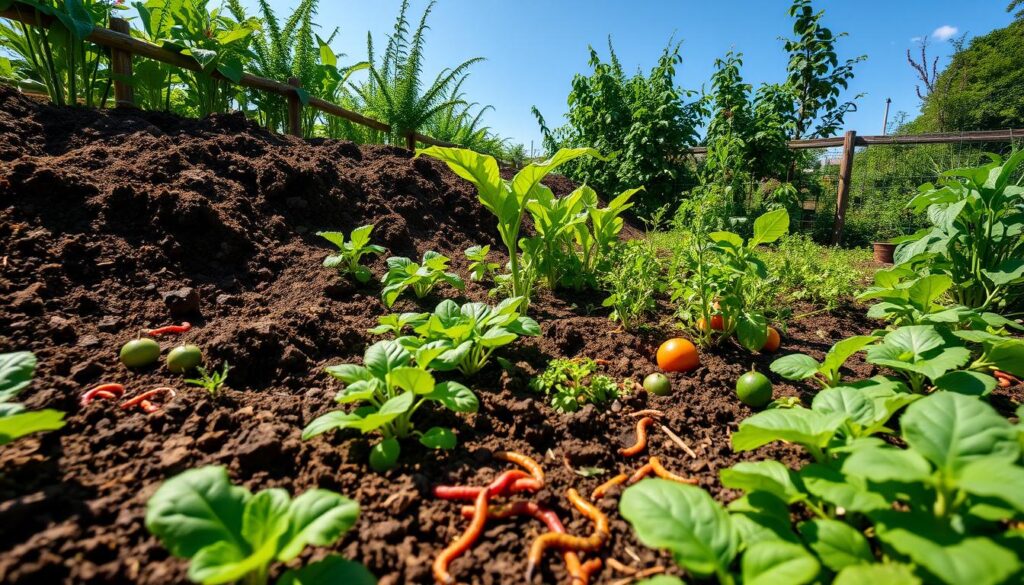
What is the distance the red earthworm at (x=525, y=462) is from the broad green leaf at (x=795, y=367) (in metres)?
1.03

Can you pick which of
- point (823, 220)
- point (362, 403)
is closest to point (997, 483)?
point (362, 403)

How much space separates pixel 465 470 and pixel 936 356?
72.6 inches

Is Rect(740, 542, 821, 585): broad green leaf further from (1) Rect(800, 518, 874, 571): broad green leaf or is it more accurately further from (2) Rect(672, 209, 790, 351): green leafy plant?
(2) Rect(672, 209, 790, 351): green leafy plant

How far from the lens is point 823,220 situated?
8148mm

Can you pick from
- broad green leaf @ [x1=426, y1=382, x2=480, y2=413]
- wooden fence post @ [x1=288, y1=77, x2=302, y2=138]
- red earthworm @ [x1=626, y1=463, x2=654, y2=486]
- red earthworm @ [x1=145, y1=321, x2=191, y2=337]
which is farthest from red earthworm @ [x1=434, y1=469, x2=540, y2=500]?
wooden fence post @ [x1=288, y1=77, x2=302, y2=138]

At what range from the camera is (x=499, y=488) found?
1.37m

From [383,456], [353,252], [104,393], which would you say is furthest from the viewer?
[353,252]

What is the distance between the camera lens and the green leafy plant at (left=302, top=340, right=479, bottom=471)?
1337 mm

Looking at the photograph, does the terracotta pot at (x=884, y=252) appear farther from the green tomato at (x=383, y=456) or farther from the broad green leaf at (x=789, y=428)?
the green tomato at (x=383, y=456)

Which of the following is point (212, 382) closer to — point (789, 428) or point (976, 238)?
point (789, 428)

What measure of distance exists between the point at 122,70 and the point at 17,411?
3.86m

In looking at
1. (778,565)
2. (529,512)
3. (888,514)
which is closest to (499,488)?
(529,512)

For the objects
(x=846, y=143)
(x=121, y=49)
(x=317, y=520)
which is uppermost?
(x=846, y=143)

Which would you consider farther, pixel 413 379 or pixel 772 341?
pixel 772 341
